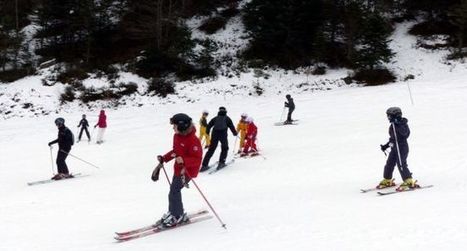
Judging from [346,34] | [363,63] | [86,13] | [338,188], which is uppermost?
[86,13]

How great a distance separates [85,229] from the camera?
7750mm

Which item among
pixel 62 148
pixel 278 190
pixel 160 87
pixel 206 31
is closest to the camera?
pixel 278 190

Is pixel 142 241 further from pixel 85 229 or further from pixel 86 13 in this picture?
pixel 86 13

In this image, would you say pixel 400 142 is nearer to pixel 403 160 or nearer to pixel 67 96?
pixel 403 160

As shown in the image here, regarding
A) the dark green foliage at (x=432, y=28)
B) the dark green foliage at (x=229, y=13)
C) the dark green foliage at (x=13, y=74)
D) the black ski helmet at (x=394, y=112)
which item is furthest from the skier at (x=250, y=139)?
the dark green foliage at (x=229, y=13)

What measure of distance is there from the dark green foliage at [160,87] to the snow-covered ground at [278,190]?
859 cm

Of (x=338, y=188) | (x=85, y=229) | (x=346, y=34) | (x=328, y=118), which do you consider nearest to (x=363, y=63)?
(x=346, y=34)

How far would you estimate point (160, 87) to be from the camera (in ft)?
113

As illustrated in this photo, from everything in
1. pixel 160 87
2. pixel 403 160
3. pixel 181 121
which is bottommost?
pixel 403 160

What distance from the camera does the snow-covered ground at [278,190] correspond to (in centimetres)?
611

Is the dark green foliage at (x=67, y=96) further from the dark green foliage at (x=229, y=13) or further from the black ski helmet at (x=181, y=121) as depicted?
the black ski helmet at (x=181, y=121)

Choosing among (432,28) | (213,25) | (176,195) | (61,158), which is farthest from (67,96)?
(432,28)

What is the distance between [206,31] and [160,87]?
960 cm

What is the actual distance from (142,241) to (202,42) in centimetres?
3450
